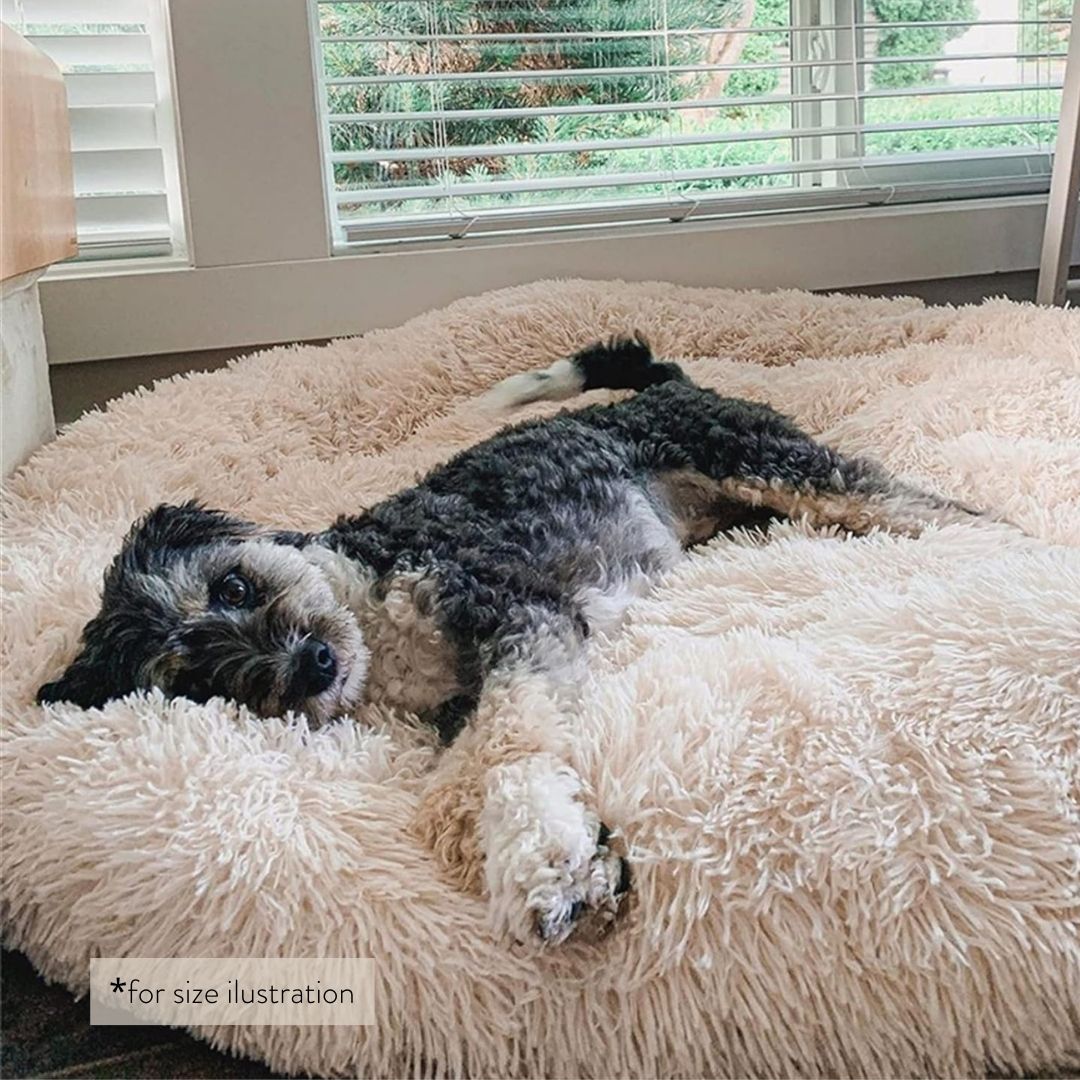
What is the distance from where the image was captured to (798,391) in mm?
2094

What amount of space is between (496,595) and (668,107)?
1.74m

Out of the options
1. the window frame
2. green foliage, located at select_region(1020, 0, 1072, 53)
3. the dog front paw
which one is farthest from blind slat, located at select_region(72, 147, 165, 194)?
green foliage, located at select_region(1020, 0, 1072, 53)

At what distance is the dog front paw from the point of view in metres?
0.88

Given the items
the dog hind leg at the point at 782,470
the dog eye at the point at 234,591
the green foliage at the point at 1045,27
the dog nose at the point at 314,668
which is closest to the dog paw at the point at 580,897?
the dog nose at the point at 314,668

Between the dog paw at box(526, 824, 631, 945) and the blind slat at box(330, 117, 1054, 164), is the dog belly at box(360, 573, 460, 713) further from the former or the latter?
the blind slat at box(330, 117, 1054, 164)

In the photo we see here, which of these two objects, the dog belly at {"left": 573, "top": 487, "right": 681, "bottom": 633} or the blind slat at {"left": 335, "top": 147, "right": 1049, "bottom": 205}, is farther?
the blind slat at {"left": 335, "top": 147, "right": 1049, "bottom": 205}

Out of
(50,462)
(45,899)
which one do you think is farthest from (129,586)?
(50,462)

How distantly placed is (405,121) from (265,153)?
374 mm

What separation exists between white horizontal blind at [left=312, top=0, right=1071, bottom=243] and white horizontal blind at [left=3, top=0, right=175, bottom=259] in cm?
35

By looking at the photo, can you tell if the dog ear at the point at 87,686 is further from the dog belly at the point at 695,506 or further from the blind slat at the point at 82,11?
the blind slat at the point at 82,11

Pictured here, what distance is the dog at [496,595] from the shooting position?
0.97m

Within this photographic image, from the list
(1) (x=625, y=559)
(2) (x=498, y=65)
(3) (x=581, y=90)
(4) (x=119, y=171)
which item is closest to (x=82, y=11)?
(4) (x=119, y=171)

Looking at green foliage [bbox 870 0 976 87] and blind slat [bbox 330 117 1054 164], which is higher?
green foliage [bbox 870 0 976 87]

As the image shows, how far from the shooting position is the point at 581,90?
271 centimetres
